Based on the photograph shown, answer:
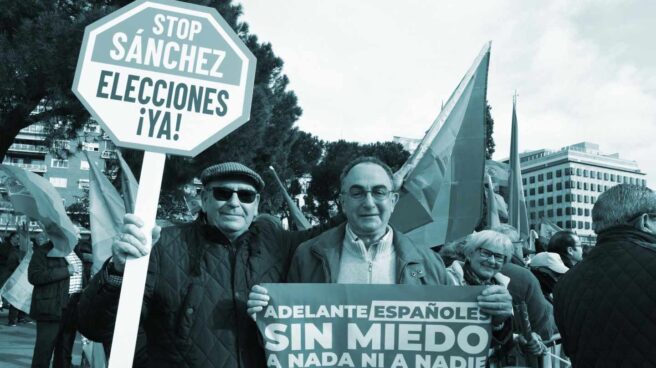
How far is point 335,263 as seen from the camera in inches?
103

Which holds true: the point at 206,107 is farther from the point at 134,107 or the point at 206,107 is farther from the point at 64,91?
the point at 64,91

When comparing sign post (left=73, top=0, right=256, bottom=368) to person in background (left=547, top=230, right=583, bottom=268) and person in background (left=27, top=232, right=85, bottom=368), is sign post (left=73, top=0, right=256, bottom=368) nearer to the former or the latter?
person in background (left=547, top=230, right=583, bottom=268)

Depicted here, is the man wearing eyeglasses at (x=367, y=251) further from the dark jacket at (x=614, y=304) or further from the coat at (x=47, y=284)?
the coat at (x=47, y=284)

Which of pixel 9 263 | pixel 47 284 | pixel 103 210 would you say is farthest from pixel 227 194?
pixel 9 263

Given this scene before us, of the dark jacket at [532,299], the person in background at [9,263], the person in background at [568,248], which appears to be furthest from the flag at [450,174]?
the person in background at [9,263]

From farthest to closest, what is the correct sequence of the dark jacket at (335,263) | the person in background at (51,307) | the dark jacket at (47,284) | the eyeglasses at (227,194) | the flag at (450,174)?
the dark jacket at (47,284) < the person in background at (51,307) < the flag at (450,174) < the eyeglasses at (227,194) < the dark jacket at (335,263)

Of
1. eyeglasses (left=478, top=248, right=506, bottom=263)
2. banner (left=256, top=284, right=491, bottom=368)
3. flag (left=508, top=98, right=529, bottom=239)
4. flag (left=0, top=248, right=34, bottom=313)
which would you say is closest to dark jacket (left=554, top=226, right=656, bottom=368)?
banner (left=256, top=284, right=491, bottom=368)

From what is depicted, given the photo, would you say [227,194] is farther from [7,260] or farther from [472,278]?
[7,260]

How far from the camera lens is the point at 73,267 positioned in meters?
6.89

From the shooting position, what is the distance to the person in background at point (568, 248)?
542 centimetres

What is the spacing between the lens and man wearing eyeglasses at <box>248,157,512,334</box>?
8.43 feet

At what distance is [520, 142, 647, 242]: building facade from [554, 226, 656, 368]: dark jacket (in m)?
114

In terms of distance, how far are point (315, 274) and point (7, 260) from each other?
39.4ft

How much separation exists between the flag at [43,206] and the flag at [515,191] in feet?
21.8
